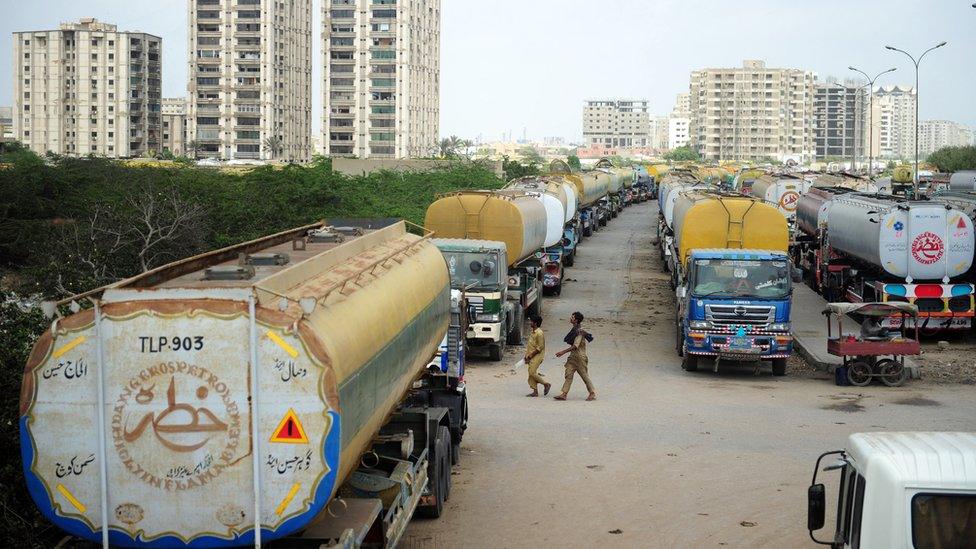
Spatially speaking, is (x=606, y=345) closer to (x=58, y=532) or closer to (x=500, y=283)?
(x=500, y=283)

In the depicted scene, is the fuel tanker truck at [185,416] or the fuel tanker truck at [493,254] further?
the fuel tanker truck at [493,254]

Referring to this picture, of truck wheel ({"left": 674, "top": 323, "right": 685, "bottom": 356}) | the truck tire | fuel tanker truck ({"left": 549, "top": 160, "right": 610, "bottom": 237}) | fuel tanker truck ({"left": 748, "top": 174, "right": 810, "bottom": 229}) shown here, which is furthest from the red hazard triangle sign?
fuel tanker truck ({"left": 549, "top": 160, "right": 610, "bottom": 237})

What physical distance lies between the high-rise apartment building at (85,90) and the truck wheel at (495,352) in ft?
443

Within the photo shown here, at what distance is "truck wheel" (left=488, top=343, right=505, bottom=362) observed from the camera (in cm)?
2562

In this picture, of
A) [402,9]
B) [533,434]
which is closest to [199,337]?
[533,434]

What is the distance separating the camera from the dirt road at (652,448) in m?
13.1

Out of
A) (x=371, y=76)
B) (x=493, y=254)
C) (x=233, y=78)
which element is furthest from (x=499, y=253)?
(x=233, y=78)

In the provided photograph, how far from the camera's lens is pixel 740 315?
23422 mm

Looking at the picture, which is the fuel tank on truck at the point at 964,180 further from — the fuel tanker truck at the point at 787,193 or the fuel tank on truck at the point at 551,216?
the fuel tank on truck at the point at 551,216

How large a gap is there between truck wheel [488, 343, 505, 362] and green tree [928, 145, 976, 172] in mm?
87145

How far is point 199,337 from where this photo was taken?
7793 millimetres

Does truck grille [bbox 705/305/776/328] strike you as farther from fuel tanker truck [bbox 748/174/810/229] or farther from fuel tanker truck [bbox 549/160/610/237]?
fuel tanker truck [bbox 549/160/610/237]

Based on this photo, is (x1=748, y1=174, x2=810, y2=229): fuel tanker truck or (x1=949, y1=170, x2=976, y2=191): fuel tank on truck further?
(x1=949, y1=170, x2=976, y2=191): fuel tank on truck

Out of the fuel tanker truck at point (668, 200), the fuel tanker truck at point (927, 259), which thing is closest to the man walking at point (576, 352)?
the fuel tanker truck at point (927, 259)
